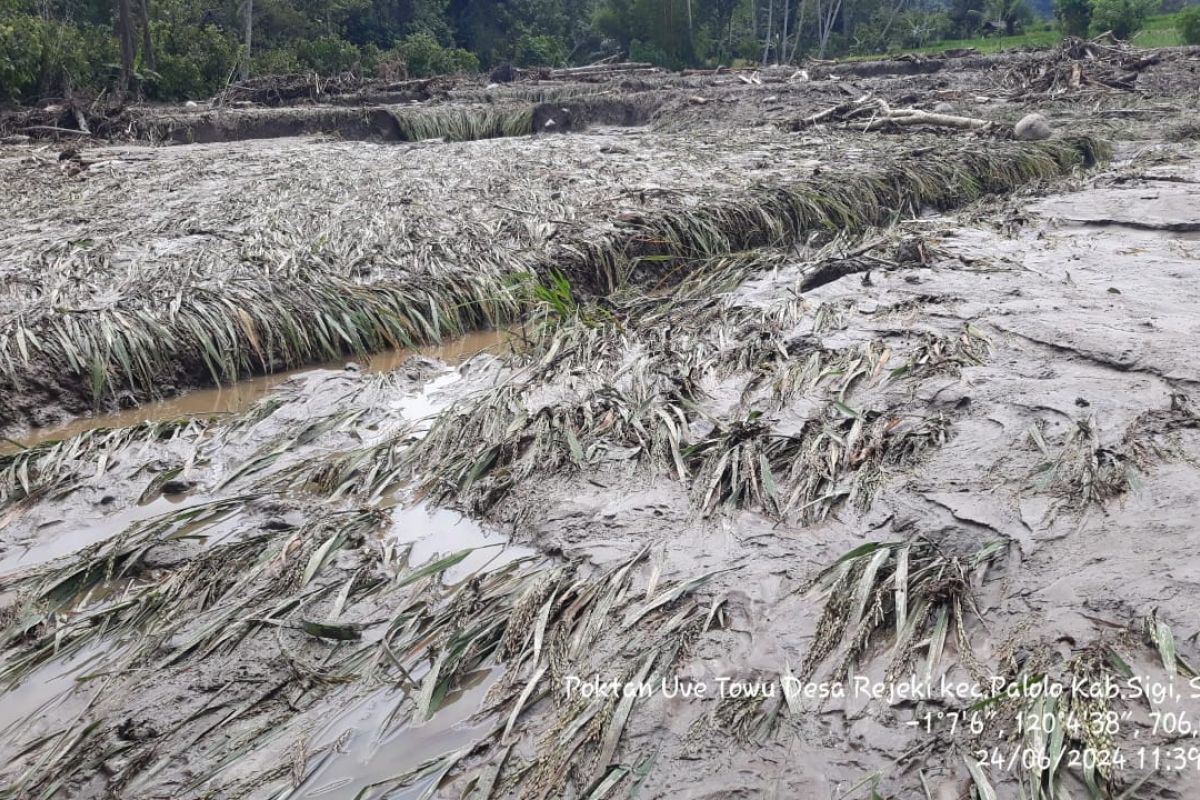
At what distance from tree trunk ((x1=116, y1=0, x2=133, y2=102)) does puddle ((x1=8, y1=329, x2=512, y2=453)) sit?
11354 mm

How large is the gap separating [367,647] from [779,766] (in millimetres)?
1131

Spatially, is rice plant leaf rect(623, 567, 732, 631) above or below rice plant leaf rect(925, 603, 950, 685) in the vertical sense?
below

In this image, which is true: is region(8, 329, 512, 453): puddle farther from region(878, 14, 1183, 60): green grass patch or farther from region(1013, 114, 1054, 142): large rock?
region(878, 14, 1183, 60): green grass patch

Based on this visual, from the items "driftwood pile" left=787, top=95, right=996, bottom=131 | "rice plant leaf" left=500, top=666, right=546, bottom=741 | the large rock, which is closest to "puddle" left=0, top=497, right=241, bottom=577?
"rice plant leaf" left=500, top=666, right=546, bottom=741

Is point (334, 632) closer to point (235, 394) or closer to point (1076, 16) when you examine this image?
point (235, 394)

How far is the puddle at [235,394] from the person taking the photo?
413cm

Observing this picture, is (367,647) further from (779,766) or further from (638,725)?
(779,766)

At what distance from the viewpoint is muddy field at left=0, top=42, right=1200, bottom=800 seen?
1860mm

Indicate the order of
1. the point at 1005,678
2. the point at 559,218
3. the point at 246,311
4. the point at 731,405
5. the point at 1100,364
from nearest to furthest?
the point at 1005,678 → the point at 1100,364 → the point at 731,405 → the point at 246,311 → the point at 559,218

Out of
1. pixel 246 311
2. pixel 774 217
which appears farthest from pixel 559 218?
pixel 246 311

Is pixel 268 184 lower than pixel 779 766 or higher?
higher

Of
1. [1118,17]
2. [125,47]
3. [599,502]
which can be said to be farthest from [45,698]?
[1118,17]

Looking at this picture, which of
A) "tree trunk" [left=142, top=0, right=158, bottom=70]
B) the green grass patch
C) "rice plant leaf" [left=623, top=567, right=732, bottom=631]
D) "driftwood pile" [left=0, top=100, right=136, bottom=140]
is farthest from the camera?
the green grass patch

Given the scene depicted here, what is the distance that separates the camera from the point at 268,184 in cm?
767
